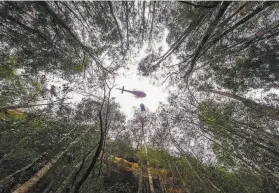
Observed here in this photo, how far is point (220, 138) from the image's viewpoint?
10734 millimetres

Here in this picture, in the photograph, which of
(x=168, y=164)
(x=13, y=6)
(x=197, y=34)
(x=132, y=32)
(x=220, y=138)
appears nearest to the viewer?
(x=13, y=6)

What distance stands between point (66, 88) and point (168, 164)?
8.14m

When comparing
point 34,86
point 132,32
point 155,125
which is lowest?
point 155,125

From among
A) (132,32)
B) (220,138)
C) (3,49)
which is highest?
(132,32)

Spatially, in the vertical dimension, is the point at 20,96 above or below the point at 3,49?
below

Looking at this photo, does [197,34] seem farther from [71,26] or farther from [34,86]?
[34,86]

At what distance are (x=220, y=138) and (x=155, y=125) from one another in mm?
4399

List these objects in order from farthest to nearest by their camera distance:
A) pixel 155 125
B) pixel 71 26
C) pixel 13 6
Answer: pixel 155 125, pixel 71 26, pixel 13 6

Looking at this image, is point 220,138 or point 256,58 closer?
point 256,58

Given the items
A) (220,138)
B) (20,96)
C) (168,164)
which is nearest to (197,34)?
(220,138)

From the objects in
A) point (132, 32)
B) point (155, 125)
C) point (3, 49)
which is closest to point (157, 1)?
point (132, 32)

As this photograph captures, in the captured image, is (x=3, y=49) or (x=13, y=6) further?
(x=3, y=49)

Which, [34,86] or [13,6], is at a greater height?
[13,6]

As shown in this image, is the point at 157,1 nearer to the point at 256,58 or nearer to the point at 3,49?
the point at 256,58
